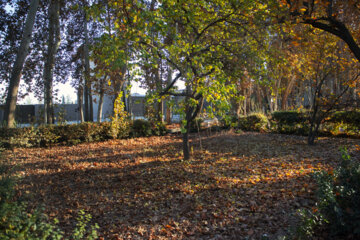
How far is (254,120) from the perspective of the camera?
10805mm

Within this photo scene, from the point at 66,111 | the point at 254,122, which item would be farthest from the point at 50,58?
the point at 254,122

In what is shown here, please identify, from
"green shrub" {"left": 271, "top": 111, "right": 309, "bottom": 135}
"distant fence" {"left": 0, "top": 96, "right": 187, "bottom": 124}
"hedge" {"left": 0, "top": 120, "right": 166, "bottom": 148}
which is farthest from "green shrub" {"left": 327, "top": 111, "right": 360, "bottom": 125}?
"hedge" {"left": 0, "top": 120, "right": 166, "bottom": 148}

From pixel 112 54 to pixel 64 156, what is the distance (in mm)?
3862

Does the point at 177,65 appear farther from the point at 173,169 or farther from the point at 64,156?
the point at 64,156

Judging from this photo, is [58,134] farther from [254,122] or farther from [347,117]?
[347,117]

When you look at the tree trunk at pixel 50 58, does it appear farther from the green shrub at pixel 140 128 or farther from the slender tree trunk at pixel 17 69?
the green shrub at pixel 140 128

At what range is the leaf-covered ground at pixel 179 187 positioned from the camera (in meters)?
3.38

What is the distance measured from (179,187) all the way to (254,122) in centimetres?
709

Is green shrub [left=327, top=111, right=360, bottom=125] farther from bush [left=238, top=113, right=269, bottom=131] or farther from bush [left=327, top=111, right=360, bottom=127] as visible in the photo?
bush [left=238, top=113, right=269, bottom=131]

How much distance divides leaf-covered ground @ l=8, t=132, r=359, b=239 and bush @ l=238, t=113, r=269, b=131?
2955 mm

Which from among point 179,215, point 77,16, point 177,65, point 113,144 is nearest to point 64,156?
point 113,144

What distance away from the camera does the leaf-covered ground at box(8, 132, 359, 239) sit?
3.38m

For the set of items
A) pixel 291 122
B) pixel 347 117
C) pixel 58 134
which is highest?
pixel 347 117

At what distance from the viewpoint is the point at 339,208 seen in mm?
2408
